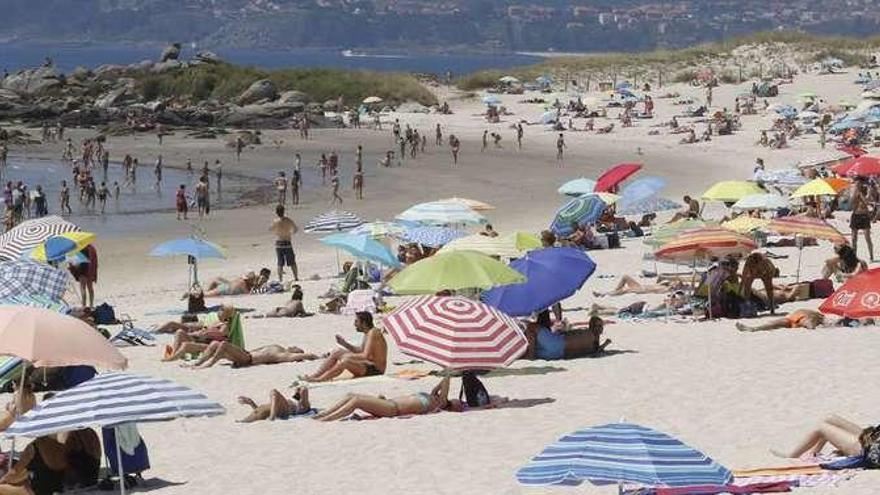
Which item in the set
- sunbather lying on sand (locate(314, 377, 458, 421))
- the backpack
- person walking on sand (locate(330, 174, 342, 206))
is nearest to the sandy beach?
sunbather lying on sand (locate(314, 377, 458, 421))

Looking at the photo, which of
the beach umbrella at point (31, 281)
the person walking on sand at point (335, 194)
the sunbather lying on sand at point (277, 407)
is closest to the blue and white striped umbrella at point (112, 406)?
the sunbather lying on sand at point (277, 407)

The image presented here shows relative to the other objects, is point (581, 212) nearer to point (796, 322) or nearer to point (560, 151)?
point (796, 322)

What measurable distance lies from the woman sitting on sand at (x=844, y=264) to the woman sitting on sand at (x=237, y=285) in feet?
24.0

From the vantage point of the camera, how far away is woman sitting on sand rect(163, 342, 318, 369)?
14906mm

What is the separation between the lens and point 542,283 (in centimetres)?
1412

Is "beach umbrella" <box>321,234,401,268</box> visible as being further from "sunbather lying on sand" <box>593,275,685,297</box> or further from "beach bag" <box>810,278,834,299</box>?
"beach bag" <box>810,278,834,299</box>

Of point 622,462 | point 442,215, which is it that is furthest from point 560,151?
point 622,462

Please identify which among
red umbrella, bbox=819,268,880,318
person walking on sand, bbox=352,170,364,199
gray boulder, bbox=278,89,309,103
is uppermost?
red umbrella, bbox=819,268,880,318

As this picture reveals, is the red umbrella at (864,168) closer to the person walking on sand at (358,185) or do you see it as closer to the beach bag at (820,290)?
the beach bag at (820,290)

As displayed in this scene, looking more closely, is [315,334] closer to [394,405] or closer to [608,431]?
[394,405]

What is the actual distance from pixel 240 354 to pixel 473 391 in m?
3.25

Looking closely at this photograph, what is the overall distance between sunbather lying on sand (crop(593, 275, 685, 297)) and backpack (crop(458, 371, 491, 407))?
6.59m

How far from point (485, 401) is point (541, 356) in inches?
83.4

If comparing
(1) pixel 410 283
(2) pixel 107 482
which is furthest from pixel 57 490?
(1) pixel 410 283
